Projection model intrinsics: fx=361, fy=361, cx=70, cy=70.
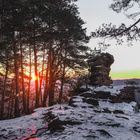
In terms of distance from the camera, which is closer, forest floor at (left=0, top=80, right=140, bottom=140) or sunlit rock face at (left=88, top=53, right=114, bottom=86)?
forest floor at (left=0, top=80, right=140, bottom=140)

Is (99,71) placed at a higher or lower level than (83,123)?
higher

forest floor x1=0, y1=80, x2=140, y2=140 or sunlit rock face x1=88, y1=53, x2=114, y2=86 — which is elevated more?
sunlit rock face x1=88, y1=53, x2=114, y2=86

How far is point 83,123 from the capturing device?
46.3 ft

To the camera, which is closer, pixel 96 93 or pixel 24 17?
pixel 96 93

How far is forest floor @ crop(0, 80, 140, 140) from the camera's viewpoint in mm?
12688

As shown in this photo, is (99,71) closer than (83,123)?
No

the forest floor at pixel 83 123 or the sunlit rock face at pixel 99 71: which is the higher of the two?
the sunlit rock face at pixel 99 71

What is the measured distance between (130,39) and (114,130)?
4152 millimetres

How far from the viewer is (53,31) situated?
2958 cm

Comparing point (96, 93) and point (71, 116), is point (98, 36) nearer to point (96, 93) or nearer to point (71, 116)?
point (71, 116)

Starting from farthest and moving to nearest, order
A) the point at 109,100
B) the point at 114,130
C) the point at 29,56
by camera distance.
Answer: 1. the point at 29,56
2. the point at 109,100
3. the point at 114,130

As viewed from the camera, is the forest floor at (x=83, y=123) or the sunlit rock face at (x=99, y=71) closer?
the forest floor at (x=83, y=123)

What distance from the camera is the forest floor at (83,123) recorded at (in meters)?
12.7

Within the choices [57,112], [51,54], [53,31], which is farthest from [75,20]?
[57,112]
